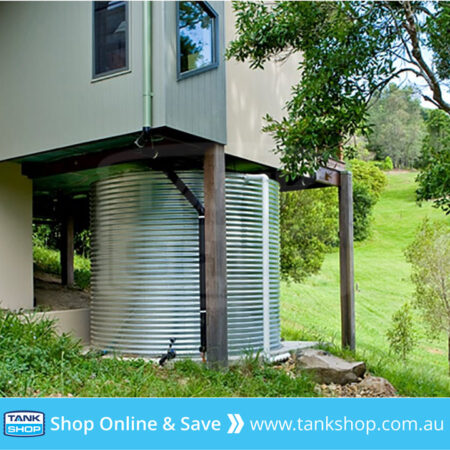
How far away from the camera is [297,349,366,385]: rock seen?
167 inches

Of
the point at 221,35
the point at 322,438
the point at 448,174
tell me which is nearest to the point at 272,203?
the point at 221,35

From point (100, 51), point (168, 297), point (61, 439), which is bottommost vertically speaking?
point (61, 439)

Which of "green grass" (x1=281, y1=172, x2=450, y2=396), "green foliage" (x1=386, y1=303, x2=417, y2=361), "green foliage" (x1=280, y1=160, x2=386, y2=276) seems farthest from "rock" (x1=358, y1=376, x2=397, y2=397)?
"green foliage" (x1=280, y1=160, x2=386, y2=276)

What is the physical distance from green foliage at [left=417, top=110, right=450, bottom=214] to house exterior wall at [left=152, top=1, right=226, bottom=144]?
5.75 feet

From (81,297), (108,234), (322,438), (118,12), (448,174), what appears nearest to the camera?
(322,438)

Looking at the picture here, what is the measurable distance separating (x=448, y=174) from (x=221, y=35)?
2.00 meters

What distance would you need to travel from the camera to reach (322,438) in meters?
2.99

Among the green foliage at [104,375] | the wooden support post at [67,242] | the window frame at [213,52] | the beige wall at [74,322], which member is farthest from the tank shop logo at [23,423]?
the wooden support post at [67,242]

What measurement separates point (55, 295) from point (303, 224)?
291 centimetres

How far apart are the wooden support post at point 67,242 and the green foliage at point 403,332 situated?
5122 millimetres

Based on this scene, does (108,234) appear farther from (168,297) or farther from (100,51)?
(100,51)

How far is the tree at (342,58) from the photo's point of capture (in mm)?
3637

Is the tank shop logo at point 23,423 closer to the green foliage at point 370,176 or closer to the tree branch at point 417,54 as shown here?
the green foliage at point 370,176

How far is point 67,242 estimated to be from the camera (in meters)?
7.87
